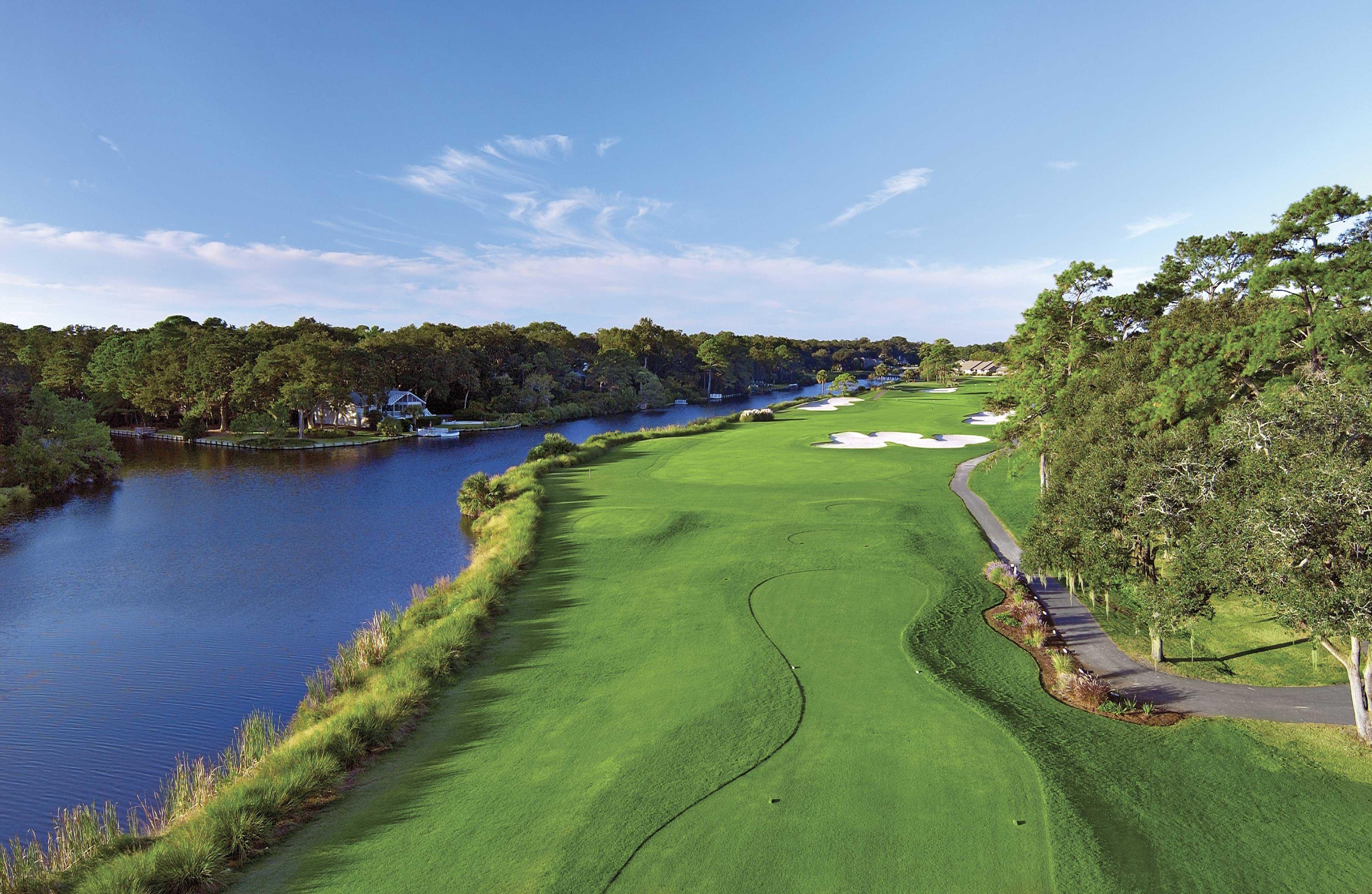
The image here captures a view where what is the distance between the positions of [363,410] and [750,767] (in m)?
78.2

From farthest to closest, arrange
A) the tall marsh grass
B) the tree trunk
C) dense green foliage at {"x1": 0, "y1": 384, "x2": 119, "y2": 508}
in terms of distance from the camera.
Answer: dense green foliage at {"x1": 0, "y1": 384, "x2": 119, "y2": 508} < the tree trunk < the tall marsh grass

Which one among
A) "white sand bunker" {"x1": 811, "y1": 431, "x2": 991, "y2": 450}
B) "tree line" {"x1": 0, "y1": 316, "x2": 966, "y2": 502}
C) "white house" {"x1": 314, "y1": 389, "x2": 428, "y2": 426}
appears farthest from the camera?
"white house" {"x1": 314, "y1": 389, "x2": 428, "y2": 426}

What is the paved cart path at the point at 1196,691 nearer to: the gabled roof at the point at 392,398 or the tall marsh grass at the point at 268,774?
the tall marsh grass at the point at 268,774

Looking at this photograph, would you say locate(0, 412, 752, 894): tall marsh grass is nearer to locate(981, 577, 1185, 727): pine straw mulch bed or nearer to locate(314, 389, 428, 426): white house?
locate(981, 577, 1185, 727): pine straw mulch bed

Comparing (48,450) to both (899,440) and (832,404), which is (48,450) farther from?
(832,404)

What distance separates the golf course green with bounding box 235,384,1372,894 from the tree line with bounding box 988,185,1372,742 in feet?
10.5

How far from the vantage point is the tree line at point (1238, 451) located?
34.8 ft

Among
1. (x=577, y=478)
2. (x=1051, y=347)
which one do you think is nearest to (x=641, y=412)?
(x=577, y=478)

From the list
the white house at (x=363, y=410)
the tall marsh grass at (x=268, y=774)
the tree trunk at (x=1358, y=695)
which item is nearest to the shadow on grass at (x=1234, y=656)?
the tree trunk at (x=1358, y=695)

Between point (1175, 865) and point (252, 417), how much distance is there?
79.3m

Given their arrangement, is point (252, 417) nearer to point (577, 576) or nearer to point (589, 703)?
point (577, 576)

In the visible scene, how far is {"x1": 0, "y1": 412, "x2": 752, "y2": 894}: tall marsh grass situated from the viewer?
9203mm

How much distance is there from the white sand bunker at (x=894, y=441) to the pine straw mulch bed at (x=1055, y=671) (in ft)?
113

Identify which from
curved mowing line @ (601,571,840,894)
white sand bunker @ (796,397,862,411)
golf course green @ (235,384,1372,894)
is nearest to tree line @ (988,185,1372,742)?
golf course green @ (235,384,1372,894)
